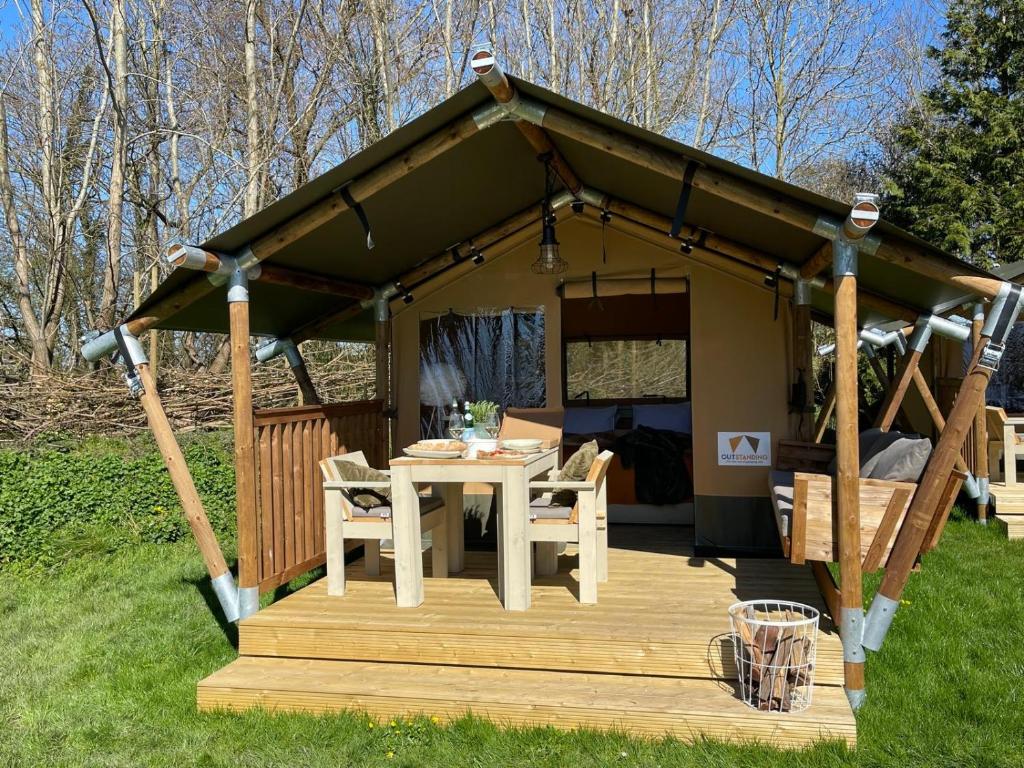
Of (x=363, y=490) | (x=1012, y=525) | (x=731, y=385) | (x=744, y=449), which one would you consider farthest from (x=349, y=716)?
(x=1012, y=525)

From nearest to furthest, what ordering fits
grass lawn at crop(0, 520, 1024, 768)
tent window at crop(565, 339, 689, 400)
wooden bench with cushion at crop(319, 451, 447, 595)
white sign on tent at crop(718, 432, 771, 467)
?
1. grass lawn at crop(0, 520, 1024, 768)
2. wooden bench with cushion at crop(319, 451, 447, 595)
3. white sign on tent at crop(718, 432, 771, 467)
4. tent window at crop(565, 339, 689, 400)

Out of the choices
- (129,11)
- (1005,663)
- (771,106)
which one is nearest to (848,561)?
(1005,663)

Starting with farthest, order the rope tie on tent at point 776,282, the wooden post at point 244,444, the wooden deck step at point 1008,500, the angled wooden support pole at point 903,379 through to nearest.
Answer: the wooden deck step at point 1008,500, the angled wooden support pole at point 903,379, the rope tie on tent at point 776,282, the wooden post at point 244,444

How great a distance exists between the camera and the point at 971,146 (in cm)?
1400

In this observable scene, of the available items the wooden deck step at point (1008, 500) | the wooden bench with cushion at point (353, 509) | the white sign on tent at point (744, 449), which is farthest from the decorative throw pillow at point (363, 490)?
the wooden deck step at point (1008, 500)

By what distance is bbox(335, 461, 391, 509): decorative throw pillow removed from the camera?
15.3 feet

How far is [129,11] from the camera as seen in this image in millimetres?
11805

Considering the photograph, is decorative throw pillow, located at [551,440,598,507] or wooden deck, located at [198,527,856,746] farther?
decorative throw pillow, located at [551,440,598,507]

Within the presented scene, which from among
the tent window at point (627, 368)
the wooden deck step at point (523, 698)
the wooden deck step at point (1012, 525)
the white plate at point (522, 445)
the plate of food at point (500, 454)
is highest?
the tent window at point (627, 368)

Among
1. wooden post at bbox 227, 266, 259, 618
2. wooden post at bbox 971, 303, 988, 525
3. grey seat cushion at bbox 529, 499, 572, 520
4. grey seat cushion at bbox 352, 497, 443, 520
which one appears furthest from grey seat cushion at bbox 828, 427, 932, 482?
wooden post at bbox 971, 303, 988, 525

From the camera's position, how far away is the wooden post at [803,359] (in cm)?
565

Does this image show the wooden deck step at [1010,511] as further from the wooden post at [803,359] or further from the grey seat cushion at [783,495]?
the grey seat cushion at [783,495]

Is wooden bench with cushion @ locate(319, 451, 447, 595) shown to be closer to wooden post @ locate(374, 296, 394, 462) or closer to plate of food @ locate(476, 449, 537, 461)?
plate of food @ locate(476, 449, 537, 461)

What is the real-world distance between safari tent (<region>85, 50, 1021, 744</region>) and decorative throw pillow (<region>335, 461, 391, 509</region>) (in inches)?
8.3
